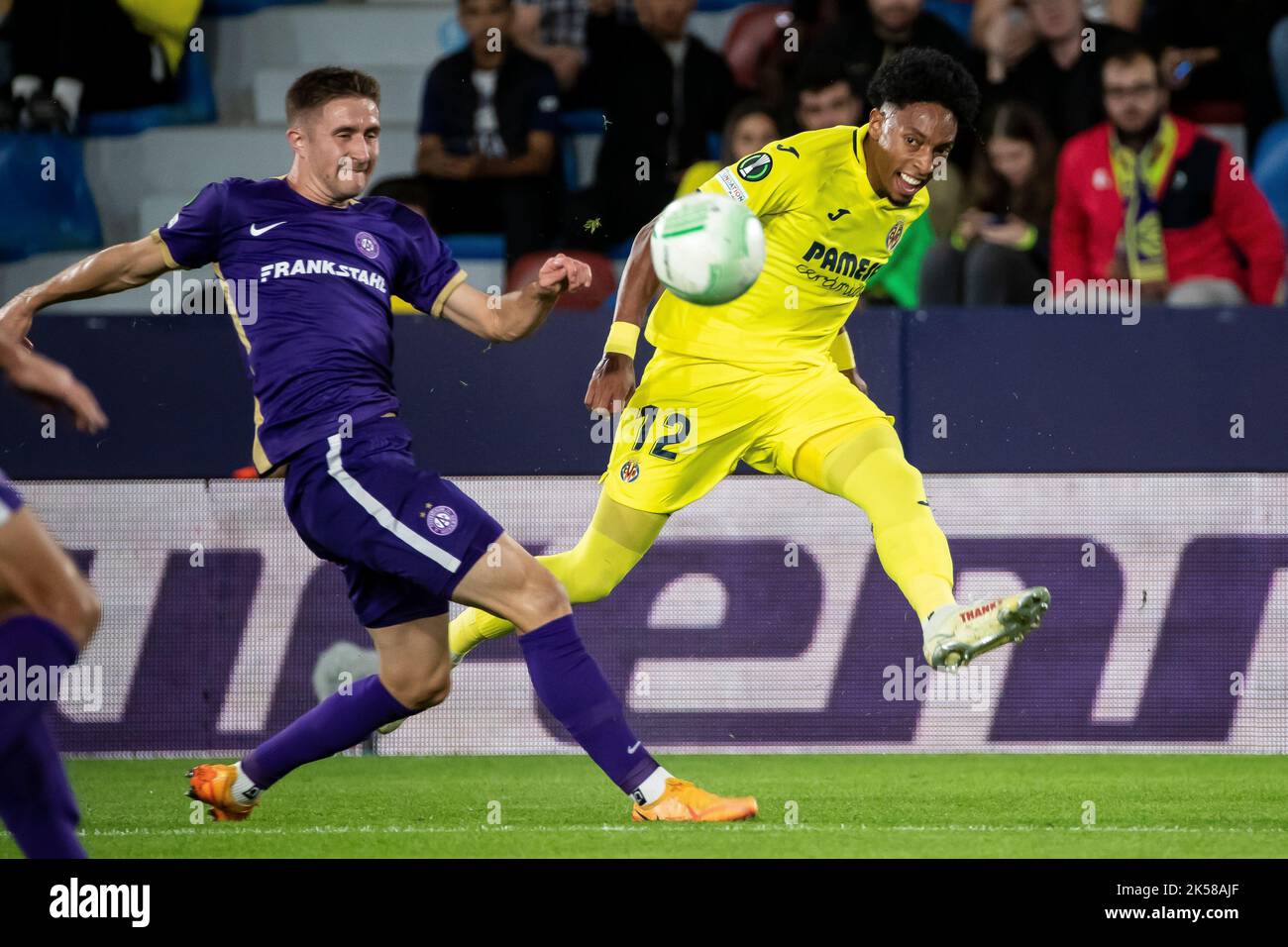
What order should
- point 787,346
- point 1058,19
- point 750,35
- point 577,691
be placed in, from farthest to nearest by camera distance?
point 750,35 → point 1058,19 → point 787,346 → point 577,691

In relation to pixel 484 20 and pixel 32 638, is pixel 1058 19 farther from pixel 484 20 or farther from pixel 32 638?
pixel 32 638

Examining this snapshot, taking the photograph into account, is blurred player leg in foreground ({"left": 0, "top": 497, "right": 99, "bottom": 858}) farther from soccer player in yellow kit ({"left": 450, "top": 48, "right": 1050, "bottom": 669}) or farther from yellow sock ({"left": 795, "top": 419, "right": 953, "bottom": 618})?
yellow sock ({"left": 795, "top": 419, "right": 953, "bottom": 618})

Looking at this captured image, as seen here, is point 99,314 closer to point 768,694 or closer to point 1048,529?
point 768,694

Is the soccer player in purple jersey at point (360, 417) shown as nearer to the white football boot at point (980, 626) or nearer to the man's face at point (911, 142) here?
the white football boot at point (980, 626)

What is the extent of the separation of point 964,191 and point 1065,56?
35.8 inches

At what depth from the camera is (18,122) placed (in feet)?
30.2

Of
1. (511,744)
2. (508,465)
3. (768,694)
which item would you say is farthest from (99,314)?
(768,694)

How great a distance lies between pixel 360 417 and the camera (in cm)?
471

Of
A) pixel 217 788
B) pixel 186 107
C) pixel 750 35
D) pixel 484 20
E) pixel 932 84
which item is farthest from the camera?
pixel 186 107

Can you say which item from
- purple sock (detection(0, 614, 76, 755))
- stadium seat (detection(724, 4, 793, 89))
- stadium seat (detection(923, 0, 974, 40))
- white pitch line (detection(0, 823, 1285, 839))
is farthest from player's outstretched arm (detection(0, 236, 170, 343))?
stadium seat (detection(923, 0, 974, 40))

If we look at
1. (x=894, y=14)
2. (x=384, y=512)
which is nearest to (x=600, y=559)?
(x=384, y=512)

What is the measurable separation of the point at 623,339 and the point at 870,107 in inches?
118

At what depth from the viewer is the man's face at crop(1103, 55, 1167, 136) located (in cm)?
816

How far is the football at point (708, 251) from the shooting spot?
4930 millimetres
